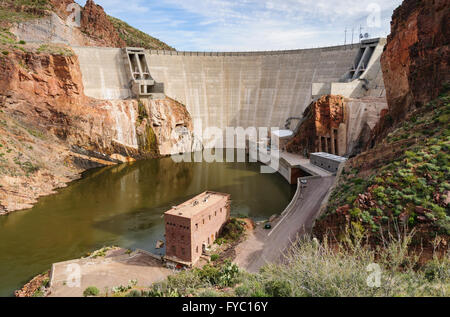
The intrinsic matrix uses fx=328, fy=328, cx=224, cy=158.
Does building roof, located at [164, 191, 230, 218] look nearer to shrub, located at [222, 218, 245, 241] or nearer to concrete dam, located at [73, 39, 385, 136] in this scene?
shrub, located at [222, 218, 245, 241]

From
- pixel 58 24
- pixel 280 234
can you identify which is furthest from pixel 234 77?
pixel 280 234

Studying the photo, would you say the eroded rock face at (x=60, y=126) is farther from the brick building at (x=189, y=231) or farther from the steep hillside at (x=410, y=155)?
the steep hillside at (x=410, y=155)

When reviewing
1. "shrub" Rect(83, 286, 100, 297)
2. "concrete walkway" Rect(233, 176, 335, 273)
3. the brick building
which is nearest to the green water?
"concrete walkway" Rect(233, 176, 335, 273)

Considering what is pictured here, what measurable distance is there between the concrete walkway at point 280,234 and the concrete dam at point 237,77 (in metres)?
27.2

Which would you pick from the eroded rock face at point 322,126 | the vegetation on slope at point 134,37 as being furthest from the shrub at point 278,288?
the vegetation on slope at point 134,37

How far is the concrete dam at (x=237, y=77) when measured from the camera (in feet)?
171

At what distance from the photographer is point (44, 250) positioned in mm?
23969

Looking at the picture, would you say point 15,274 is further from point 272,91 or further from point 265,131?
point 272,91

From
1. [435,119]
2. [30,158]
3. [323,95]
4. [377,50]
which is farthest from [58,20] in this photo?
[435,119]

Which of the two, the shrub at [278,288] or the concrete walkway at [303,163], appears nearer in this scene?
the shrub at [278,288]

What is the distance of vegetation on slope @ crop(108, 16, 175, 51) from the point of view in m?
89.4

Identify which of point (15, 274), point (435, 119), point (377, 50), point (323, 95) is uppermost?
point (377, 50)

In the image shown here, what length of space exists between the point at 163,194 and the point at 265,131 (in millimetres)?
26837
